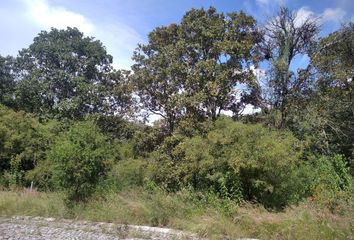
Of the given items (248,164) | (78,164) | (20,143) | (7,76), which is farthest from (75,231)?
(7,76)

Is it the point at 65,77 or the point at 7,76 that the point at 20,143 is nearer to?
the point at 65,77

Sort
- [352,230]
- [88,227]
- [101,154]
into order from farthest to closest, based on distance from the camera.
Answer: [101,154]
[88,227]
[352,230]

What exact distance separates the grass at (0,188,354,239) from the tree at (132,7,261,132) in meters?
7.12

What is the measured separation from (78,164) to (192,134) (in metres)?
6.49

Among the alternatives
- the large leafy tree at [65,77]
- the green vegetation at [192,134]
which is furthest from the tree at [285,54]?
the large leafy tree at [65,77]

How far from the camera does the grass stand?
A: 32.9 ft

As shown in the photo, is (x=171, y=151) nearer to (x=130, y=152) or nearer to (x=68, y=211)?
(x=130, y=152)

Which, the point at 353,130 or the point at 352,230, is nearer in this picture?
the point at 352,230

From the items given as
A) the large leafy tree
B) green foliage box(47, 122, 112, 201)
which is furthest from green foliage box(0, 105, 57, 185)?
green foliage box(47, 122, 112, 201)

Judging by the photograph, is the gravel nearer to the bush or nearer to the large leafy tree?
the bush

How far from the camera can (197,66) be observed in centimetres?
2033

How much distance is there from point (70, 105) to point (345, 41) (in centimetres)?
1722

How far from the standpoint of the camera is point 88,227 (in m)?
12.3

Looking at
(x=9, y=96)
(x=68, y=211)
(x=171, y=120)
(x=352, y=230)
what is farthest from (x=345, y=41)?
(x=9, y=96)
